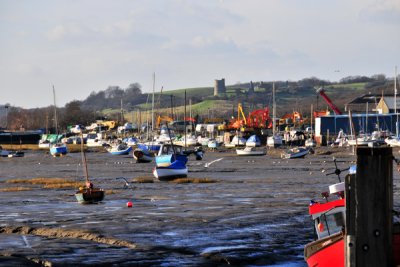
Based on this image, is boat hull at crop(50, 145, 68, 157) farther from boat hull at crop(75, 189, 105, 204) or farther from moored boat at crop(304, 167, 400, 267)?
moored boat at crop(304, 167, 400, 267)

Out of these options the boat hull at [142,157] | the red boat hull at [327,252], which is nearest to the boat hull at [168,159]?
the boat hull at [142,157]

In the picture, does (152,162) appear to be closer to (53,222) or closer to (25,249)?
(53,222)

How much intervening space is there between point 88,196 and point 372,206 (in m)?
34.2

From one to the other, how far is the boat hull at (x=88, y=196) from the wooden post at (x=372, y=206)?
111 ft

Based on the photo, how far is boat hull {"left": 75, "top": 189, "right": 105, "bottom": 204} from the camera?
51.8 meters

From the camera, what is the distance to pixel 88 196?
51.9 m

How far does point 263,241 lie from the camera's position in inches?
1372

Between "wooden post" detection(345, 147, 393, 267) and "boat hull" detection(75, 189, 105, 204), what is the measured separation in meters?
33.8

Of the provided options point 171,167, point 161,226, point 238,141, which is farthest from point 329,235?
point 238,141

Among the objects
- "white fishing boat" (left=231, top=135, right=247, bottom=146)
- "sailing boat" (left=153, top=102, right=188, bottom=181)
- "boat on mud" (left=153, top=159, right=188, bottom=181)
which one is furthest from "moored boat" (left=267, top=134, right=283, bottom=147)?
"boat on mud" (left=153, top=159, right=188, bottom=181)

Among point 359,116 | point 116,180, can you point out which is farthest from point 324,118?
point 116,180

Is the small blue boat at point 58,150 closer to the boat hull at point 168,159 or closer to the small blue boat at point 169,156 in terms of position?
the small blue boat at point 169,156

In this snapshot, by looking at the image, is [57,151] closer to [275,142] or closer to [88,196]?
[275,142]

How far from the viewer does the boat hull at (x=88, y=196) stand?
2040 inches
